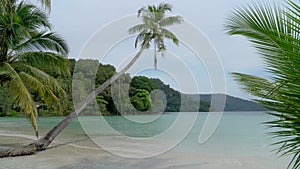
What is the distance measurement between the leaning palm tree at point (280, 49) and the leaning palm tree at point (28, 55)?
285 inches

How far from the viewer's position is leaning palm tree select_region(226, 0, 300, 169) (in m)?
1.43

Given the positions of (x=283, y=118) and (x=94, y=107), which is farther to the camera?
(x=94, y=107)

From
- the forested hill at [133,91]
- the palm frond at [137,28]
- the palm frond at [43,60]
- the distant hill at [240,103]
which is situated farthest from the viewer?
the forested hill at [133,91]

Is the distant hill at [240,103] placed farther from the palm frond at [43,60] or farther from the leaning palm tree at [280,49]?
the palm frond at [43,60]

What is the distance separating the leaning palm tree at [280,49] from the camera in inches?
56.2

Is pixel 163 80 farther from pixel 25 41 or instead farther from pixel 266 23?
pixel 266 23

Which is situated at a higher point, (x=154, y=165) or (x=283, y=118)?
(x=283, y=118)

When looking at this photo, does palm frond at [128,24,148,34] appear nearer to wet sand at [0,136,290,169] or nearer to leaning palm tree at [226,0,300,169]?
wet sand at [0,136,290,169]

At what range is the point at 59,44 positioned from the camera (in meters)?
9.19

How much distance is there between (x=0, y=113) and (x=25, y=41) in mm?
27836

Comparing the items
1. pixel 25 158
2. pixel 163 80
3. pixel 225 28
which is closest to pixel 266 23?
pixel 225 28

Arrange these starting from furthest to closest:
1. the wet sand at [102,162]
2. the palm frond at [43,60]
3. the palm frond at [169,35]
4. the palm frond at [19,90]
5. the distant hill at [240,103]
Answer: the palm frond at [169,35], the palm frond at [43,60], the wet sand at [102,162], the palm frond at [19,90], the distant hill at [240,103]

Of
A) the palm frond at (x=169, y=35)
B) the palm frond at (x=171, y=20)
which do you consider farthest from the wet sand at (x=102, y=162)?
the palm frond at (x=171, y=20)

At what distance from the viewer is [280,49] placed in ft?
4.98
